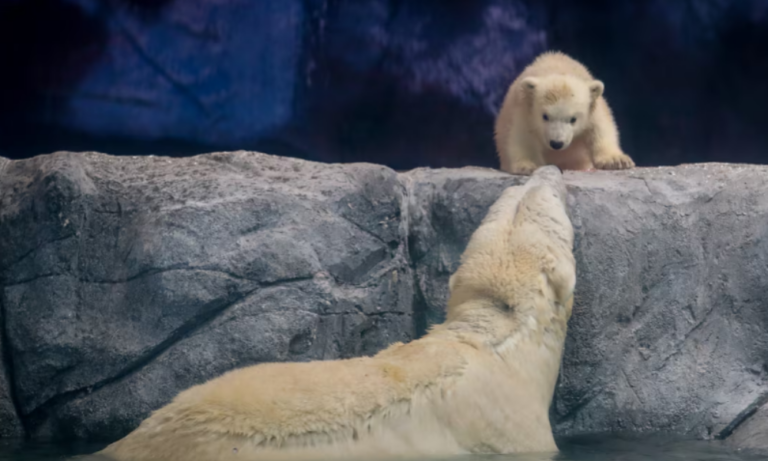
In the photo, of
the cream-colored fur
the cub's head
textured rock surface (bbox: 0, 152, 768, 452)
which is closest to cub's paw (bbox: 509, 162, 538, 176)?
the cream-colored fur

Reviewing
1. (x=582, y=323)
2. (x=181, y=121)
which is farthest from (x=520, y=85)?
(x=181, y=121)

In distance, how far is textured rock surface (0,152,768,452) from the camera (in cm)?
Result: 360

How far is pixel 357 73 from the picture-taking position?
641 centimetres

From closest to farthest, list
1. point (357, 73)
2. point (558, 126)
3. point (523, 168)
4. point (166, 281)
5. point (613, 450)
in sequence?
point (613, 450)
point (166, 281)
point (523, 168)
point (558, 126)
point (357, 73)

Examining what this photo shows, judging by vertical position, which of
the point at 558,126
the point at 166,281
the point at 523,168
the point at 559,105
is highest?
the point at 559,105

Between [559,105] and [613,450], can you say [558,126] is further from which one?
[613,450]

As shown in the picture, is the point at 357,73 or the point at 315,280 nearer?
the point at 315,280

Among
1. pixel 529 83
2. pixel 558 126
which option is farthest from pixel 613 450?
pixel 529 83

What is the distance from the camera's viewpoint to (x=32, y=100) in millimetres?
5367

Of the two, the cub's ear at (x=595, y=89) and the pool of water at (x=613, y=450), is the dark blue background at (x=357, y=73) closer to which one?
the cub's ear at (x=595, y=89)

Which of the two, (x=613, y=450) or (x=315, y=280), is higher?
(x=315, y=280)

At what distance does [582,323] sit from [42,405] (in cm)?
267

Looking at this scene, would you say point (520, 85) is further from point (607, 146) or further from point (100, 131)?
point (100, 131)

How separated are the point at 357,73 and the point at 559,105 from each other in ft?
7.61
